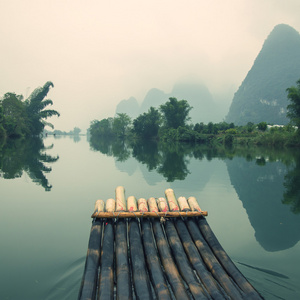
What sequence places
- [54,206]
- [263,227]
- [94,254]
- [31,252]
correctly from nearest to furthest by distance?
[94,254], [31,252], [263,227], [54,206]

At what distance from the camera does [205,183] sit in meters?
11.5

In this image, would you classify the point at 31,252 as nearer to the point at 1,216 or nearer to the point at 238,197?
the point at 1,216

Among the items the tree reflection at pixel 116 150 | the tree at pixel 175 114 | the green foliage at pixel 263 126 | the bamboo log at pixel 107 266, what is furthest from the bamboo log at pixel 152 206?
the tree at pixel 175 114

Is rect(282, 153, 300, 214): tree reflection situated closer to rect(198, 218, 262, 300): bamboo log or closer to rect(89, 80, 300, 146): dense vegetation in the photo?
→ rect(198, 218, 262, 300): bamboo log

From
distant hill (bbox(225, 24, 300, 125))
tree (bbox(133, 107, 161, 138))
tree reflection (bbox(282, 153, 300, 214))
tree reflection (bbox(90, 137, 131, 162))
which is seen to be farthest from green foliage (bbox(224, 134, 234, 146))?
distant hill (bbox(225, 24, 300, 125))

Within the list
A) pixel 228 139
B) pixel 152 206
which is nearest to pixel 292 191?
pixel 152 206

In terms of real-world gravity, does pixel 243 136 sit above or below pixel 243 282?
above

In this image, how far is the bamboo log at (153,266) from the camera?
2.63 metres

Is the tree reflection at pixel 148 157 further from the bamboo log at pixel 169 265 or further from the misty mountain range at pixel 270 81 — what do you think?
the misty mountain range at pixel 270 81

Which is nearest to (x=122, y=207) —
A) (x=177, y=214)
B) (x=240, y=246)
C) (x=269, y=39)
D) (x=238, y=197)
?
(x=177, y=214)

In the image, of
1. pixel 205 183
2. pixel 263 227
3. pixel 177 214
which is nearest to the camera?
pixel 177 214

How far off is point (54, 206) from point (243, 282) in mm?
6142

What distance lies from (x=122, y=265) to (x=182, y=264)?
30.5 inches

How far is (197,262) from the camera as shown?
10.4ft
